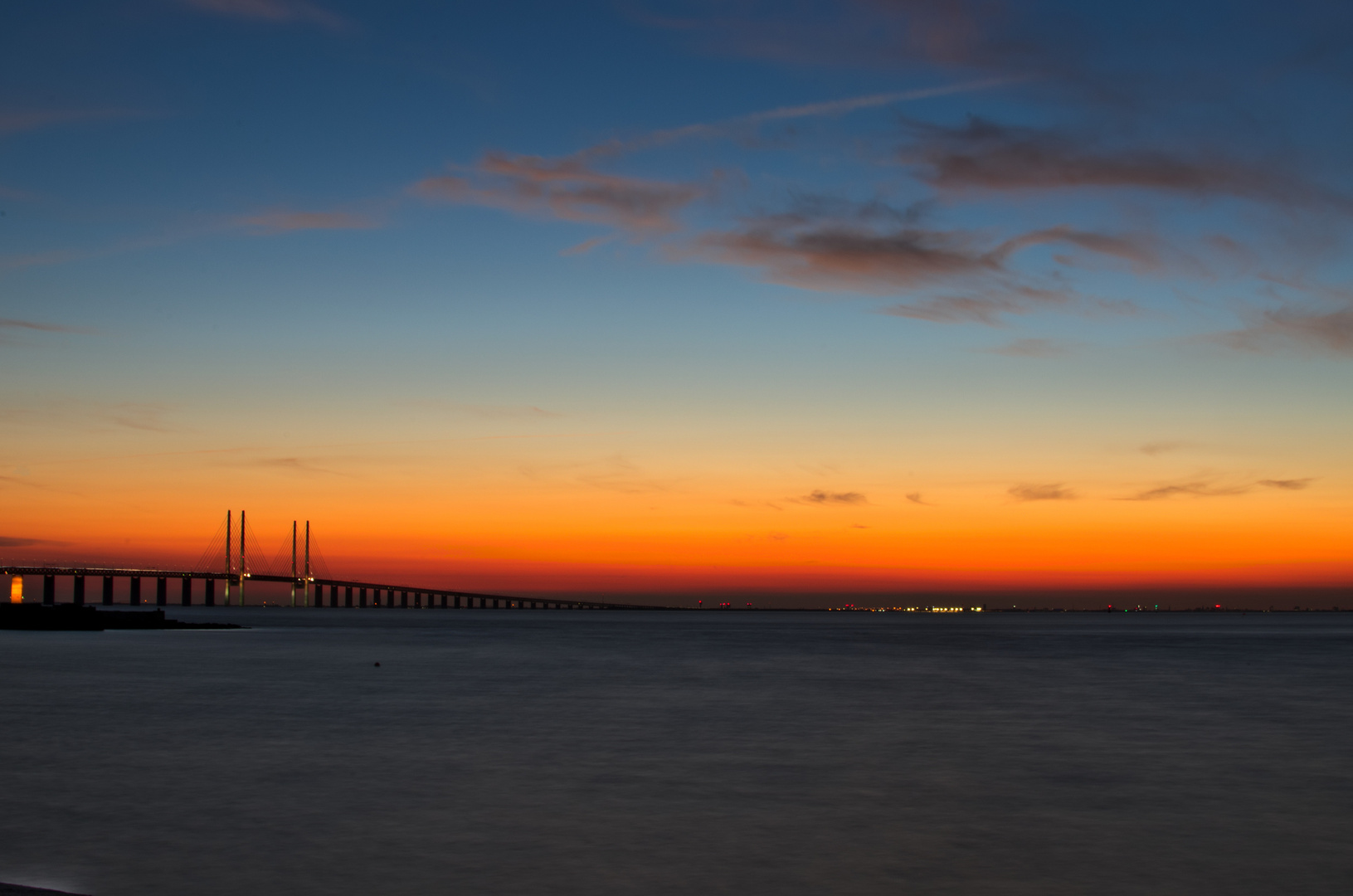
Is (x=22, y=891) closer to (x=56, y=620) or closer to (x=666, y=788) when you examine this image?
(x=666, y=788)

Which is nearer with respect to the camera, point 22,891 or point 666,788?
point 22,891

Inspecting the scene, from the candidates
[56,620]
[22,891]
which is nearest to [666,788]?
[22,891]

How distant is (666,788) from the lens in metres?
21.3

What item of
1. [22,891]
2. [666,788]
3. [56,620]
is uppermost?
[22,891]

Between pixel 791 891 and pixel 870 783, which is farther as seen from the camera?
pixel 870 783

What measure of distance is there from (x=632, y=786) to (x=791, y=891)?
316 inches

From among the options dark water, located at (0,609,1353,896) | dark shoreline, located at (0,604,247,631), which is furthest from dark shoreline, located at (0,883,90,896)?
dark shoreline, located at (0,604,247,631)

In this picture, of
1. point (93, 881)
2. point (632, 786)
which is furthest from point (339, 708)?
point (93, 881)

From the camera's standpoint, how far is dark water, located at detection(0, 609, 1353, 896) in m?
14.7

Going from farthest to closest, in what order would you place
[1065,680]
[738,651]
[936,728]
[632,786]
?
[738,651] → [1065,680] → [936,728] → [632,786]

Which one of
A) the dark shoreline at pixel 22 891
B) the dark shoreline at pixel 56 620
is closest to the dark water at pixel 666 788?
the dark shoreline at pixel 22 891

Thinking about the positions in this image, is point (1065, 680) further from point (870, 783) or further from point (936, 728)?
point (870, 783)

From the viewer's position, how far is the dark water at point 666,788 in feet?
48.3

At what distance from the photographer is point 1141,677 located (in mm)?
53688
